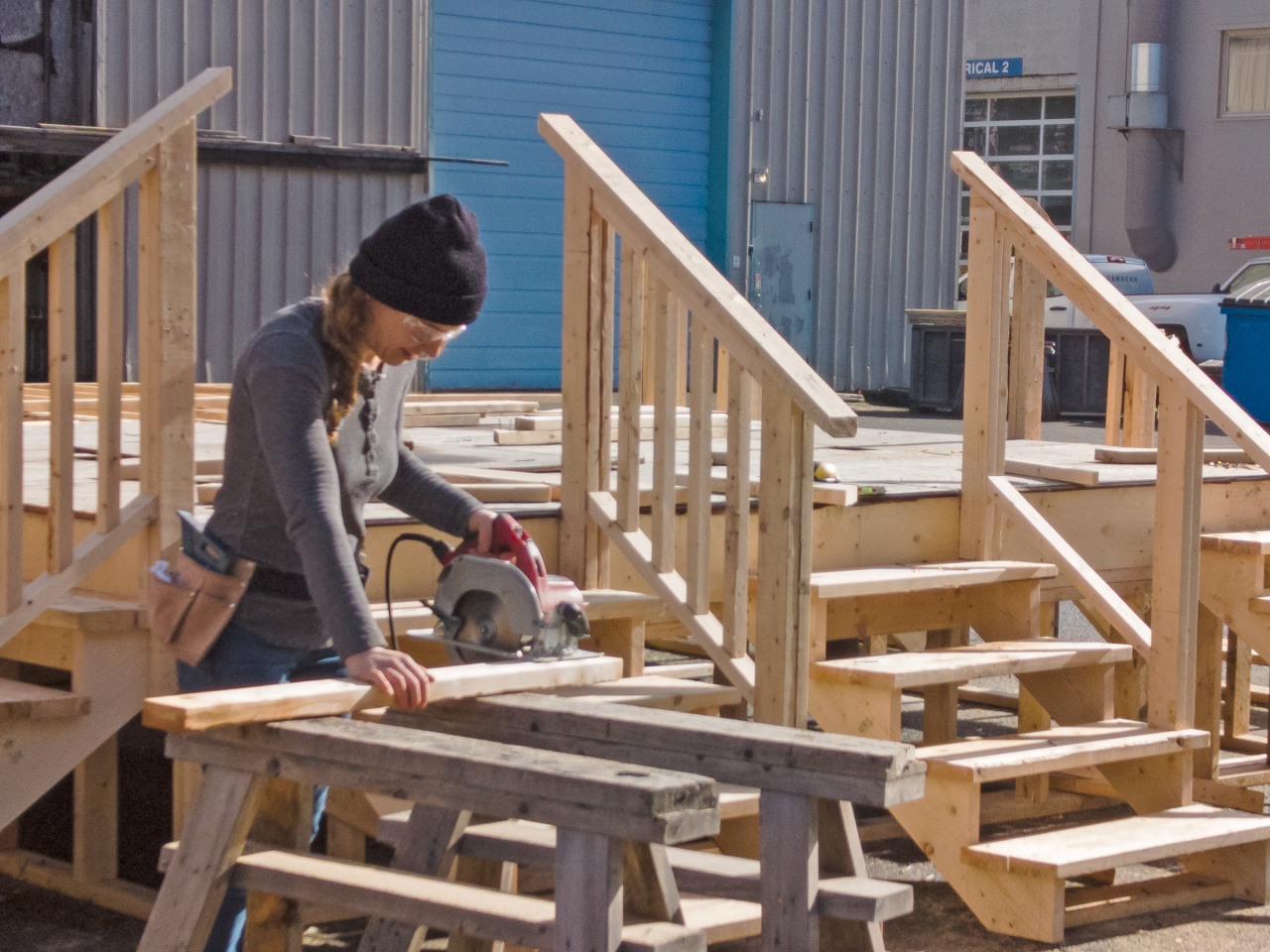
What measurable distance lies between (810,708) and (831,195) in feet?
49.6

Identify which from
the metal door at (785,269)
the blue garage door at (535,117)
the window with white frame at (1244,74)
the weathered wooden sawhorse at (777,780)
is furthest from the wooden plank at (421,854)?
the window with white frame at (1244,74)

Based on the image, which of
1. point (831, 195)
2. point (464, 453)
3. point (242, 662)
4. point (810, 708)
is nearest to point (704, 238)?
point (831, 195)

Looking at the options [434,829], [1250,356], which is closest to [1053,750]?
[434,829]

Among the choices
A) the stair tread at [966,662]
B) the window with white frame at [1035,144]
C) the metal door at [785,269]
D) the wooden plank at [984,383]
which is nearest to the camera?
the stair tread at [966,662]

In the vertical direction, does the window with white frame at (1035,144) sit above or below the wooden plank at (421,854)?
above

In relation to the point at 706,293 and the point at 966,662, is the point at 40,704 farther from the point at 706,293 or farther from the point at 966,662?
the point at 966,662

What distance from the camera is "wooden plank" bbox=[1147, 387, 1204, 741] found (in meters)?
5.34

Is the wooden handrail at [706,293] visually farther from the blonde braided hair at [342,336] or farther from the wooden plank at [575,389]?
the blonde braided hair at [342,336]

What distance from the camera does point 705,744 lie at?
9.91 feet

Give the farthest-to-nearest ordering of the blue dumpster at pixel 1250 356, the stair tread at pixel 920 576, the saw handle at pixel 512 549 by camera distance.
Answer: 1. the blue dumpster at pixel 1250 356
2. the stair tread at pixel 920 576
3. the saw handle at pixel 512 549

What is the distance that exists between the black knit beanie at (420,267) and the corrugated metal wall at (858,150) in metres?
15.5

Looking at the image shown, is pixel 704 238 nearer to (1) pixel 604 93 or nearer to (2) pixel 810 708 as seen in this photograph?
(1) pixel 604 93

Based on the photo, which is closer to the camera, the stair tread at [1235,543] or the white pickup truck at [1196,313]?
the stair tread at [1235,543]

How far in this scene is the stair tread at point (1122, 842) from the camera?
4.66m
